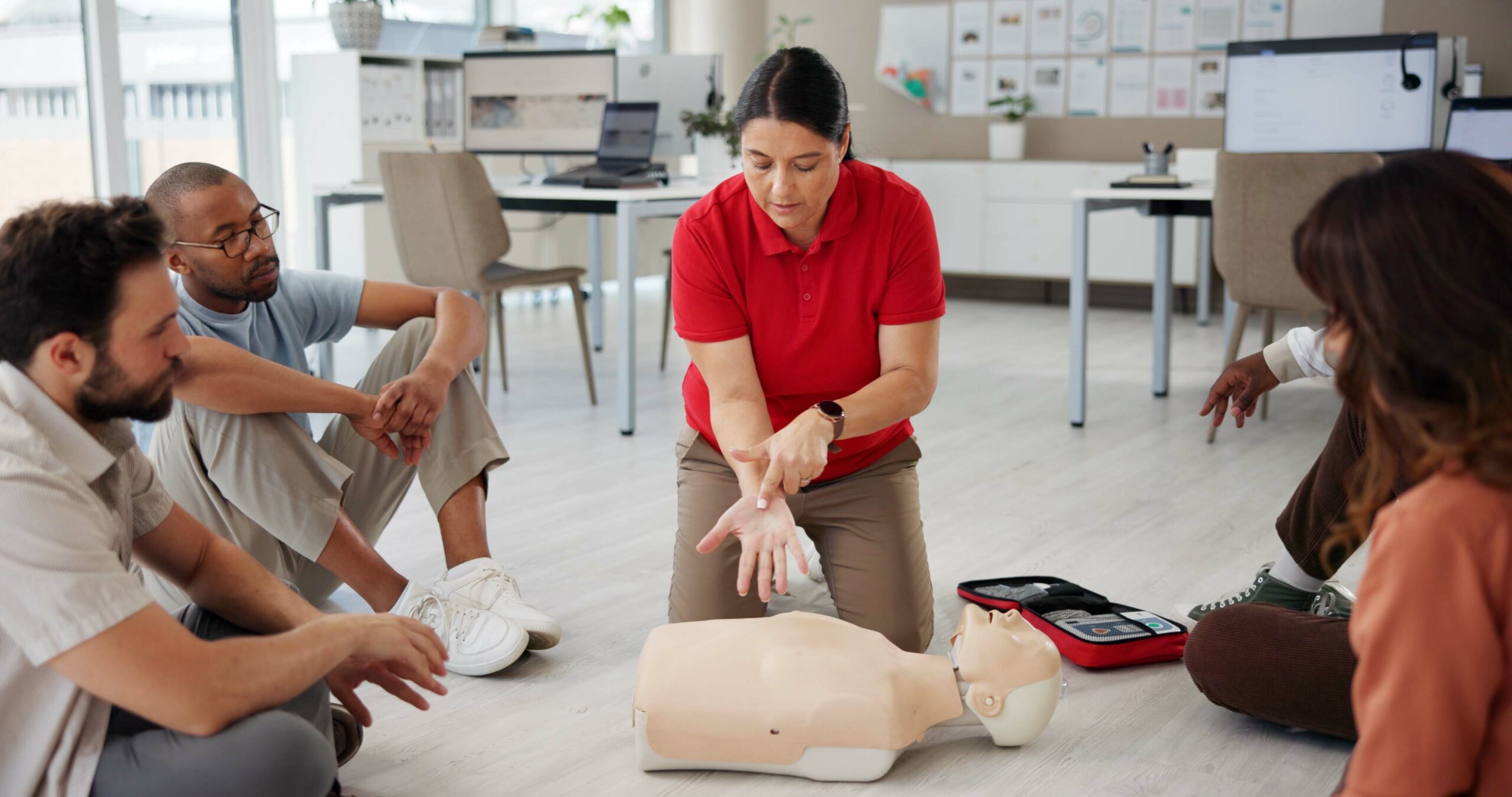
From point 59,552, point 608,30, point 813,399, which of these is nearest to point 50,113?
point 608,30

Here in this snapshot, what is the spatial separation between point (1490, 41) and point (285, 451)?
5.48m

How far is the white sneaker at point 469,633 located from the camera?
1.82 meters

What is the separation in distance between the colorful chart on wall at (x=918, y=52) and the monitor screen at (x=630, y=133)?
2903 mm

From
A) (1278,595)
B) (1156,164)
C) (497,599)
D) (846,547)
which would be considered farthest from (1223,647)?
(1156,164)

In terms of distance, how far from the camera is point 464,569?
193 centimetres

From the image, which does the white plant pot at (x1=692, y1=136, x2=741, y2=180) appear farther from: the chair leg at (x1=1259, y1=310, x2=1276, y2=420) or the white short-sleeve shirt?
the white short-sleeve shirt

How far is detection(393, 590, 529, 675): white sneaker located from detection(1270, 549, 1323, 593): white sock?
3.52ft

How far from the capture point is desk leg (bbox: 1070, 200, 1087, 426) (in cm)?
361

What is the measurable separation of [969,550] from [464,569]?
3.32 feet

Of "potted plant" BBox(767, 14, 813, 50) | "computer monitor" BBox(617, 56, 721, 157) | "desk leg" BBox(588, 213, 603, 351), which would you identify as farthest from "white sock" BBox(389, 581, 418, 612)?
"potted plant" BBox(767, 14, 813, 50)

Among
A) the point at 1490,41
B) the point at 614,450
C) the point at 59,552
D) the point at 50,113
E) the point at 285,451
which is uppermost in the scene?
the point at 1490,41

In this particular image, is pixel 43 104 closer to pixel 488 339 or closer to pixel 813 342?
pixel 488 339

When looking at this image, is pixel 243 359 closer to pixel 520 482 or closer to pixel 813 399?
pixel 813 399

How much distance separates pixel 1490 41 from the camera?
18.0ft
